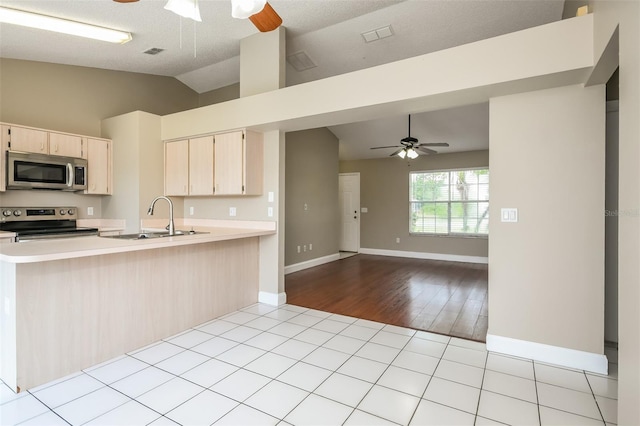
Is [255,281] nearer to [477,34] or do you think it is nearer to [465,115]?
[477,34]

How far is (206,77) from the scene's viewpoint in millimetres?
4988

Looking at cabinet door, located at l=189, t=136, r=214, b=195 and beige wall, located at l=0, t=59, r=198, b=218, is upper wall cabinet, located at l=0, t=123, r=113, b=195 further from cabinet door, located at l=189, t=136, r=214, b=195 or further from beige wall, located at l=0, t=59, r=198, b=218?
cabinet door, located at l=189, t=136, r=214, b=195

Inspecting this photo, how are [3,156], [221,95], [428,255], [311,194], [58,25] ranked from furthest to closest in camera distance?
[428,255]
[311,194]
[221,95]
[3,156]
[58,25]

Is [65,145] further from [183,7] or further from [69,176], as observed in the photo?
[183,7]

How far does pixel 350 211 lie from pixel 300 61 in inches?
180

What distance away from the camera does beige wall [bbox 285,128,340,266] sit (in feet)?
18.9

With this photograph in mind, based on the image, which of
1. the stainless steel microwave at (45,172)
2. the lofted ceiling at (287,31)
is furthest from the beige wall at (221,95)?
the stainless steel microwave at (45,172)

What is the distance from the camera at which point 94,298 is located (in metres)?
2.39

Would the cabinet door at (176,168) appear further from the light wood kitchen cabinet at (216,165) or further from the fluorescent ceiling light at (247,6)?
the fluorescent ceiling light at (247,6)

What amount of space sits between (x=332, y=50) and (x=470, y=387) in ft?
12.8

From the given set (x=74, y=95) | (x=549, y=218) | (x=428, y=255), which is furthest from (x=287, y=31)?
(x=428, y=255)

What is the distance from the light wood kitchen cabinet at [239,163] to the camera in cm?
376

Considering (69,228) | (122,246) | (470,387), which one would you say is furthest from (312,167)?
(470,387)
